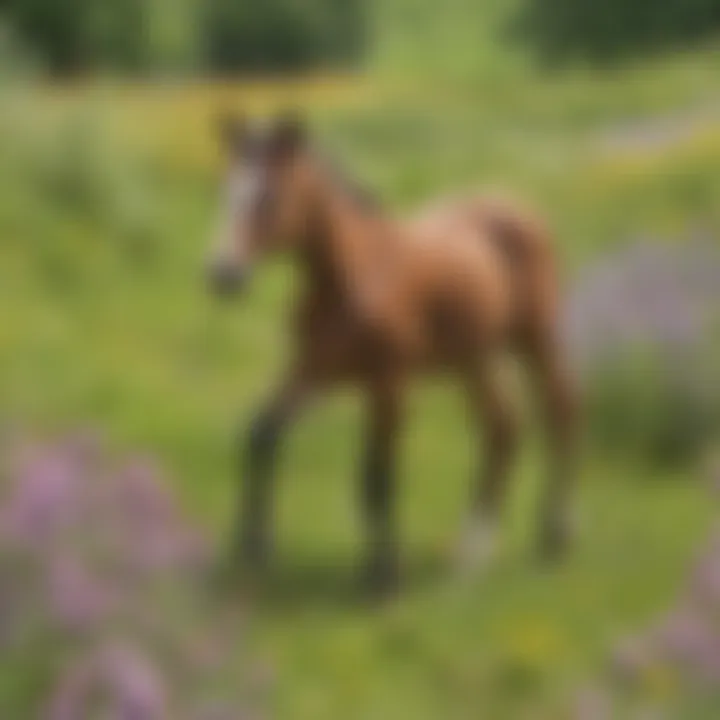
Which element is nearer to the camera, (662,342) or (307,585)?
(307,585)

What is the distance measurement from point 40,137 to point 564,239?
19.4 inches

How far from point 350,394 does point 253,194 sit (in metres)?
0.21

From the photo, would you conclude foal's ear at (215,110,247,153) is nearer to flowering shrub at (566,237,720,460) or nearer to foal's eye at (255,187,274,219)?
foal's eye at (255,187,274,219)

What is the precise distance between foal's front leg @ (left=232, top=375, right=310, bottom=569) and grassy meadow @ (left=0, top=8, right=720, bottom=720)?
0.01m

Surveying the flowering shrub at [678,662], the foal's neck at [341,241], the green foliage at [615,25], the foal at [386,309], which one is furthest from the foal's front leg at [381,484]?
the green foliage at [615,25]

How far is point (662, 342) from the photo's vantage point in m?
2.29

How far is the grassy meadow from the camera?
2072 millimetres

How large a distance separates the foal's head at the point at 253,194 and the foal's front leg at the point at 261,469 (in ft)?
0.39

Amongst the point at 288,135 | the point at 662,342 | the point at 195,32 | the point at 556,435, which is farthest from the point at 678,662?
the point at 195,32

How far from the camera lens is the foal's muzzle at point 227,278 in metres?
2.04

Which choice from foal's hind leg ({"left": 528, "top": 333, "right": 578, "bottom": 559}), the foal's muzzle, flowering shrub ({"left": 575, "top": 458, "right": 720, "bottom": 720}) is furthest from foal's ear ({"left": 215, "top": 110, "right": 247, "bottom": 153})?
flowering shrub ({"left": 575, "top": 458, "right": 720, "bottom": 720})

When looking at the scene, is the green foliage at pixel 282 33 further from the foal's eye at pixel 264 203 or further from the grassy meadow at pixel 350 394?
the foal's eye at pixel 264 203

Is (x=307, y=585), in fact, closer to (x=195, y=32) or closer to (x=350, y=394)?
(x=350, y=394)

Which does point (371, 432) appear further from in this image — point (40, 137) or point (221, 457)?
point (40, 137)
